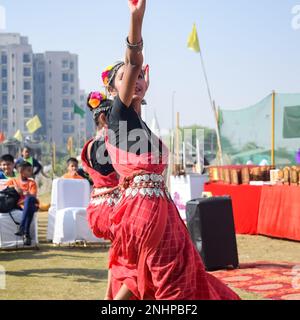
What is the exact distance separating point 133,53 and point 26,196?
6269mm

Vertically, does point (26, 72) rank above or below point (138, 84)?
above

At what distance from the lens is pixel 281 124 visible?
11914 millimetres

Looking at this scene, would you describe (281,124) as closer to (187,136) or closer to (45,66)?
(187,136)

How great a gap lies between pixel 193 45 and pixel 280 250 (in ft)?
25.0

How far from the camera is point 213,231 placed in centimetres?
721

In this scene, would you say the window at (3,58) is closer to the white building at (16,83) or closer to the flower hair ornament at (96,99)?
the white building at (16,83)

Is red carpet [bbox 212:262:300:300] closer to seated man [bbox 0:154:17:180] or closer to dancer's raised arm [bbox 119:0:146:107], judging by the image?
dancer's raised arm [bbox 119:0:146:107]

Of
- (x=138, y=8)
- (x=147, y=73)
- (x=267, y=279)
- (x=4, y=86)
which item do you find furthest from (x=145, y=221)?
(x=4, y=86)

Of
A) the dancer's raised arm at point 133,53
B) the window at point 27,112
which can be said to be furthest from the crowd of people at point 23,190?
the window at point 27,112

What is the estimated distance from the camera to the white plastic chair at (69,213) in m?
9.70

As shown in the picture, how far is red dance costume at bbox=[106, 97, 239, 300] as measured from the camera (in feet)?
11.3

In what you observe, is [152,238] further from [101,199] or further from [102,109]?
[102,109]

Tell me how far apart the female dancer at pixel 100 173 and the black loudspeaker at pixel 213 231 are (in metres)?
2.37
